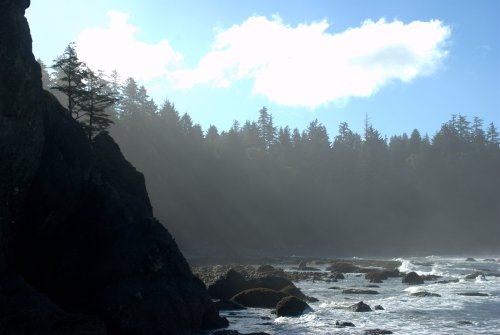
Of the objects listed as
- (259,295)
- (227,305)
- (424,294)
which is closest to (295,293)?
(259,295)

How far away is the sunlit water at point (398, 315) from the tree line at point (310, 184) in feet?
177

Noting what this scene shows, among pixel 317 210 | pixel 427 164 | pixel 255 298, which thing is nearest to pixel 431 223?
pixel 427 164

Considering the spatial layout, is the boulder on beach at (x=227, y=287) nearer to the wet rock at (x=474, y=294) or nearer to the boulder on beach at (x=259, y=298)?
the boulder on beach at (x=259, y=298)

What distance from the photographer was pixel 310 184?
402 feet

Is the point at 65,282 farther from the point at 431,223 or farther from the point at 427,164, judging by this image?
the point at 427,164

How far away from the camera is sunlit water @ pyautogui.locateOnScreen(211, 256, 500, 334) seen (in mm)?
26156

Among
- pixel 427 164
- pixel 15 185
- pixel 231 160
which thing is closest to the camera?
pixel 15 185

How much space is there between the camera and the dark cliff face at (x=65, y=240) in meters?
21.5

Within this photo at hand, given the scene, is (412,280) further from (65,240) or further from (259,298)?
(65,240)

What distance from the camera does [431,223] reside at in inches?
4727

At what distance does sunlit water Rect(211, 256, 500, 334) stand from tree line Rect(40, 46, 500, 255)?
177 ft

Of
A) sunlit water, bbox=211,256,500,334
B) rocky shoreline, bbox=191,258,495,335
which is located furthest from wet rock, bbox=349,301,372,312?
sunlit water, bbox=211,256,500,334

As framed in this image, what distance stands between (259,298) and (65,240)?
1396cm

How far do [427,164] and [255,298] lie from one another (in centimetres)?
10769
